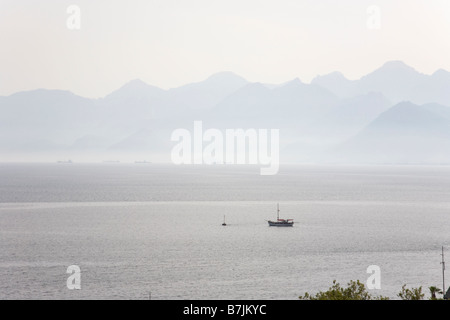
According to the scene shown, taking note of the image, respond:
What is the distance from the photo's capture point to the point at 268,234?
13138 centimetres

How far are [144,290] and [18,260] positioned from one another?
101 feet

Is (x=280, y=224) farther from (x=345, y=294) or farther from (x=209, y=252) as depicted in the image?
(x=345, y=294)

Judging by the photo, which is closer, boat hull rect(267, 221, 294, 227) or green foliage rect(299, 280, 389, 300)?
green foliage rect(299, 280, 389, 300)

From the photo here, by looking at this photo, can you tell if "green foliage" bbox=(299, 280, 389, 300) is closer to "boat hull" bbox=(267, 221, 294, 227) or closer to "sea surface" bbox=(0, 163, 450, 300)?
"sea surface" bbox=(0, 163, 450, 300)

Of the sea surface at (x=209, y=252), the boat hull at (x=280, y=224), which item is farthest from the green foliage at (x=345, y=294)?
the boat hull at (x=280, y=224)

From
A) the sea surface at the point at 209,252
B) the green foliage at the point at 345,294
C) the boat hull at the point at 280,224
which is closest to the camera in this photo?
the green foliage at the point at 345,294

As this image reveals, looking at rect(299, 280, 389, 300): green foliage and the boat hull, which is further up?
the boat hull

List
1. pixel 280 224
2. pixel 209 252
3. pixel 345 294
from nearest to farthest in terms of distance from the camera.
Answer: pixel 345 294, pixel 209 252, pixel 280 224

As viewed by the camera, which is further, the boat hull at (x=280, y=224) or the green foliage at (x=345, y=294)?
the boat hull at (x=280, y=224)

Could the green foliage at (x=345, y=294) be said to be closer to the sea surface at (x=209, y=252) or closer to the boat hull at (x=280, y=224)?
the sea surface at (x=209, y=252)

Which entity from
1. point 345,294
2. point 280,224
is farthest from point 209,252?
point 345,294

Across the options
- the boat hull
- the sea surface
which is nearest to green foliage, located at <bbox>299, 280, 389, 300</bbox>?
the sea surface
